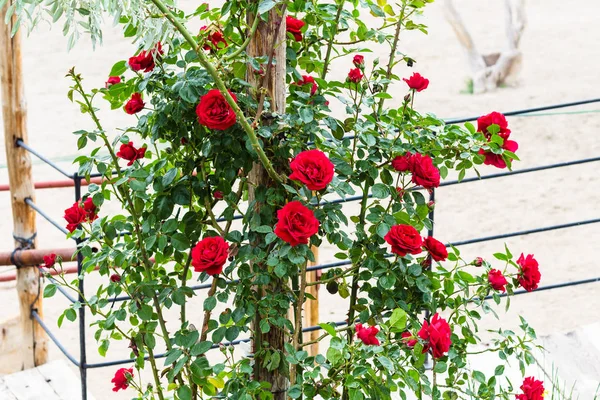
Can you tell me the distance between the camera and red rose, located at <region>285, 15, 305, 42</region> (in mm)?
1583

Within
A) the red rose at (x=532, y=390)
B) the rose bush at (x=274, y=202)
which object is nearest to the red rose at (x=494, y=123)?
the rose bush at (x=274, y=202)

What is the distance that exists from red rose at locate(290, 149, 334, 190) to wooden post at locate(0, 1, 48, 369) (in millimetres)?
1674

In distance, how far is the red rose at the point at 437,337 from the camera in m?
1.42

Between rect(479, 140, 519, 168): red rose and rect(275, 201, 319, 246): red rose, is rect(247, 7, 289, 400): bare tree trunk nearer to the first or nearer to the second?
rect(275, 201, 319, 246): red rose

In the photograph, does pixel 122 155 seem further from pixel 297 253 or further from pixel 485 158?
pixel 485 158

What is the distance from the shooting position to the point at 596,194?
9.30 m

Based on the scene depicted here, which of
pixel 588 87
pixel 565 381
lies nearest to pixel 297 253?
pixel 565 381

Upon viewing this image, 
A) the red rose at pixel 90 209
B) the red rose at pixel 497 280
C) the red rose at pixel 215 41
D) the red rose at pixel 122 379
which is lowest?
the red rose at pixel 122 379

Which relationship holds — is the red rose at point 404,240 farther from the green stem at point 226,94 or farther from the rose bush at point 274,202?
the green stem at point 226,94

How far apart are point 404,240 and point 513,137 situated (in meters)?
10.1

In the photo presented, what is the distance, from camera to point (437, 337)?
1426 mm

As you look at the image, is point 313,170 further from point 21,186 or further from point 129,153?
point 21,186

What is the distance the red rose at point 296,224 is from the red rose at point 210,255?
0.11 metres

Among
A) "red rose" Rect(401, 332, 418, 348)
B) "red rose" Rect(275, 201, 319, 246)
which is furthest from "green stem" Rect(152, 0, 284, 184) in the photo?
"red rose" Rect(401, 332, 418, 348)
